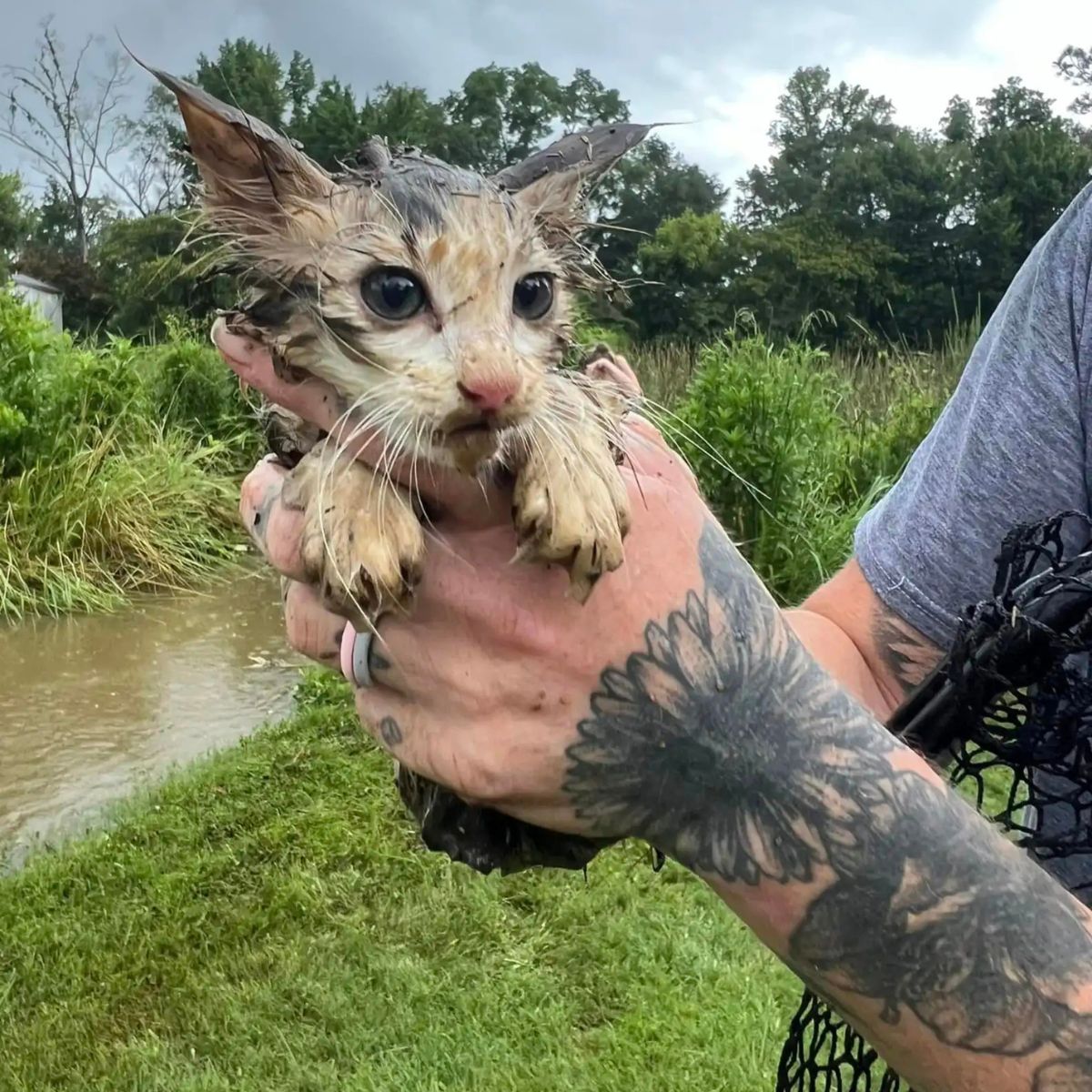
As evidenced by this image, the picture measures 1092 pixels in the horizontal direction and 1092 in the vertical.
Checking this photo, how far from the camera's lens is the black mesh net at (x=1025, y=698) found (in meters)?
1.33

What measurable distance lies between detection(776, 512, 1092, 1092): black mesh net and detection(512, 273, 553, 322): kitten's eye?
0.71 m

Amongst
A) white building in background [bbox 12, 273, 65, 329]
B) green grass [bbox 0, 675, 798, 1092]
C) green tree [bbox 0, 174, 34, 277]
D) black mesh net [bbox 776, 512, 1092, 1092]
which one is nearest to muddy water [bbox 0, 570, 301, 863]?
green grass [bbox 0, 675, 798, 1092]

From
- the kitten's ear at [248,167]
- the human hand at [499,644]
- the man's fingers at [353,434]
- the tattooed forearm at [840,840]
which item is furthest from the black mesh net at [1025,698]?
the kitten's ear at [248,167]

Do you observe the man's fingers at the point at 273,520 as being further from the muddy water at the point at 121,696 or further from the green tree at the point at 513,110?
the muddy water at the point at 121,696

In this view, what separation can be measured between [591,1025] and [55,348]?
772 cm

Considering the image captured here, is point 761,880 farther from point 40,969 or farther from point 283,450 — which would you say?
point 40,969

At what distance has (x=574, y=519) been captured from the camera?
1.34m

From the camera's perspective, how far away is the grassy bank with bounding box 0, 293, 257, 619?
26.5 ft

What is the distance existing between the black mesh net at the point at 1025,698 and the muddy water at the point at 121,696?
421 cm

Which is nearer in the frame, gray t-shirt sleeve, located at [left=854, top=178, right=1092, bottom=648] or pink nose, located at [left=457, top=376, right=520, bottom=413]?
pink nose, located at [left=457, top=376, right=520, bottom=413]

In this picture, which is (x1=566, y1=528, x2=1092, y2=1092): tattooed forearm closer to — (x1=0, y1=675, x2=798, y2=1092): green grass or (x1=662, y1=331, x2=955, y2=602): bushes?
(x1=0, y1=675, x2=798, y2=1092): green grass

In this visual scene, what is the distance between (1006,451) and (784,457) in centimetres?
458

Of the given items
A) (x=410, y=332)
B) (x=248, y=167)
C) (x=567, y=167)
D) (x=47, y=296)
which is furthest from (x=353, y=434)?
(x=47, y=296)

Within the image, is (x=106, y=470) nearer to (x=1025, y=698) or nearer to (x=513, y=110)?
(x=513, y=110)
